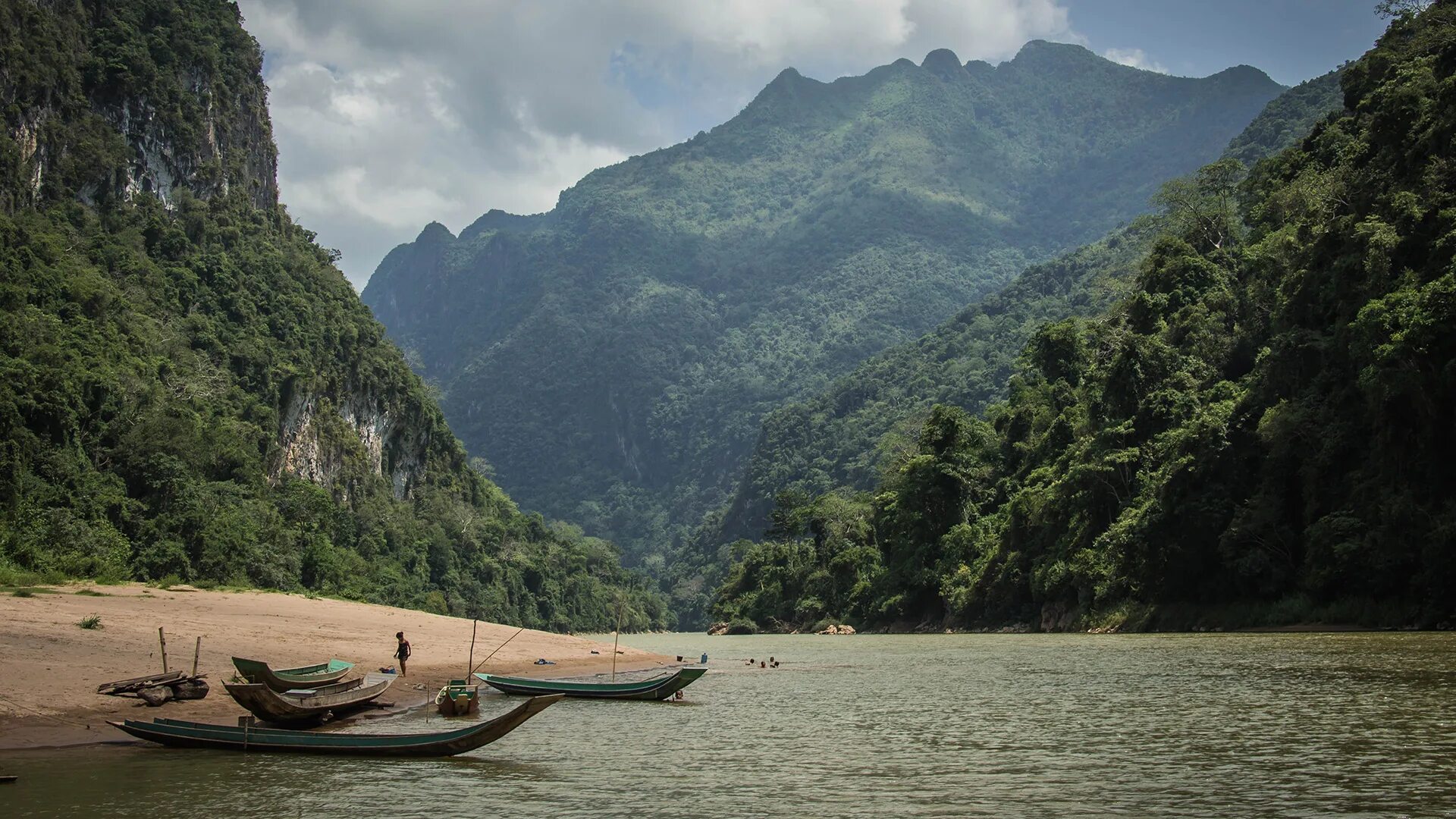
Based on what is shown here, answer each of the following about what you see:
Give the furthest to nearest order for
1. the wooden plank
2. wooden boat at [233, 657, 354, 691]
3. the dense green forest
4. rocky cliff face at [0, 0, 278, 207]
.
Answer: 1. rocky cliff face at [0, 0, 278, 207]
2. the dense green forest
3. wooden boat at [233, 657, 354, 691]
4. the wooden plank

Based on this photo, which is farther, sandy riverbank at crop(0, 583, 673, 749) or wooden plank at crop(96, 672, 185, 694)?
wooden plank at crop(96, 672, 185, 694)

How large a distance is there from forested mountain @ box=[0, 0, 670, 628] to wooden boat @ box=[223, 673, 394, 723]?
21426 millimetres

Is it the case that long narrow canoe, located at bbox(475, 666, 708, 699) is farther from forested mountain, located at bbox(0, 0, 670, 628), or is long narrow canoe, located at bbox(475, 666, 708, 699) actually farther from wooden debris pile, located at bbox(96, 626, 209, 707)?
forested mountain, located at bbox(0, 0, 670, 628)

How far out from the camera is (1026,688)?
27.2 m

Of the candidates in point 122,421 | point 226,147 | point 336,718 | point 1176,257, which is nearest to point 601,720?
point 336,718

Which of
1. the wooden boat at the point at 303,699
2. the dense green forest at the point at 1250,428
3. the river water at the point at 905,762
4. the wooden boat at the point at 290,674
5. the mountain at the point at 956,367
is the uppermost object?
the mountain at the point at 956,367

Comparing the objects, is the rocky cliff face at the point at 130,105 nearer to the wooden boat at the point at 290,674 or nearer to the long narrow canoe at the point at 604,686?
the long narrow canoe at the point at 604,686

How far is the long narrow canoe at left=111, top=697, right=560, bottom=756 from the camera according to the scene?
55.2 ft

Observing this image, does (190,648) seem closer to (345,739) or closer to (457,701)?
(457,701)

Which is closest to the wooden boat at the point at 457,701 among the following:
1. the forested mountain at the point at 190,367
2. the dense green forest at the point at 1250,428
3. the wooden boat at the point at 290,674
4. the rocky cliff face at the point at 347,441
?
the wooden boat at the point at 290,674

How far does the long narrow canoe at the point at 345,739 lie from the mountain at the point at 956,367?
375 ft

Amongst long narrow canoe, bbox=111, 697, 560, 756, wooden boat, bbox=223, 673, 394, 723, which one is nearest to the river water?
long narrow canoe, bbox=111, 697, 560, 756

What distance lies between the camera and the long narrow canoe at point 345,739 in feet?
55.2

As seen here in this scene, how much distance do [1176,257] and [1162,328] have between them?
224 inches
